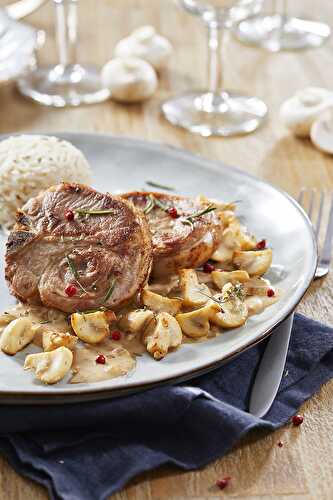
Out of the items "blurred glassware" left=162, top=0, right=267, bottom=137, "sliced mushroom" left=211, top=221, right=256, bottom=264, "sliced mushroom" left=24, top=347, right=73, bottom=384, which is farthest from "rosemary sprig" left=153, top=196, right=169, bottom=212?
"blurred glassware" left=162, top=0, right=267, bottom=137

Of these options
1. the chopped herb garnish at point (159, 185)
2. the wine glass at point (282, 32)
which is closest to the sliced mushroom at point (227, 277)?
the chopped herb garnish at point (159, 185)

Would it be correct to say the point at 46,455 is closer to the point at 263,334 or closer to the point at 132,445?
the point at 132,445

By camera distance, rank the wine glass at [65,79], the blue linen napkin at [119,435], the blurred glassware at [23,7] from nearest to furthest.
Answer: the blue linen napkin at [119,435], the wine glass at [65,79], the blurred glassware at [23,7]

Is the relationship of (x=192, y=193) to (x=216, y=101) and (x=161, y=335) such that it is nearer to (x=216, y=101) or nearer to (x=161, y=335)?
(x=161, y=335)

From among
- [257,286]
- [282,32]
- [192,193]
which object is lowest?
[282,32]

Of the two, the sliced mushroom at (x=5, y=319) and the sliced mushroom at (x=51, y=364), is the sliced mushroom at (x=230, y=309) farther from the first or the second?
the sliced mushroom at (x=5, y=319)

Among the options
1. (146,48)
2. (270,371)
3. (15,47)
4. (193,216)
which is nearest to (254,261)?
(193,216)
